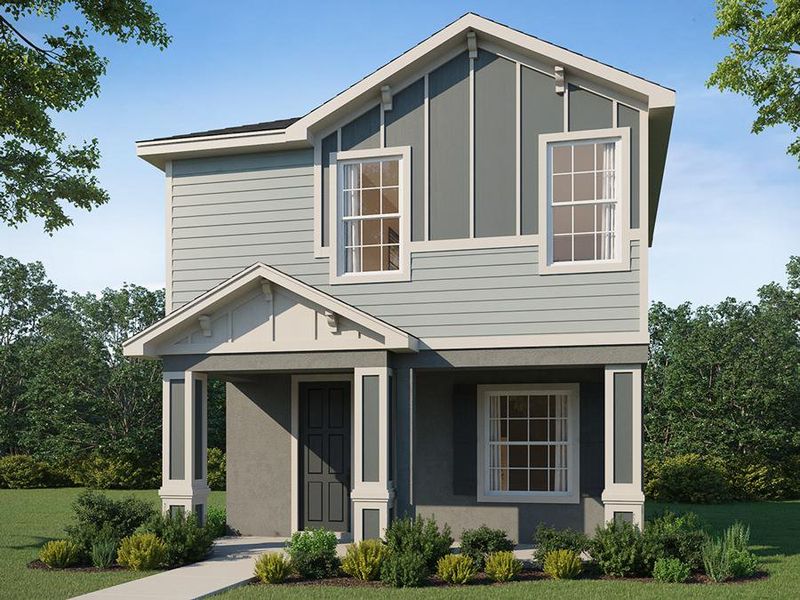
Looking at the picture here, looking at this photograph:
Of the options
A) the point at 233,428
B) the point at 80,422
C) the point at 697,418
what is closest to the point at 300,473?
the point at 233,428

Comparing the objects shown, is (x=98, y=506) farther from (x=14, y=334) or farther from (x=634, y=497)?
(x=14, y=334)

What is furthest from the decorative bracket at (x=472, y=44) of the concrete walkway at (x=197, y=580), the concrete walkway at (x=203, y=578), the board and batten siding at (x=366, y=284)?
the concrete walkway at (x=197, y=580)

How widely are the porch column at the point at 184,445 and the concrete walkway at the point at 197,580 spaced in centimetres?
93

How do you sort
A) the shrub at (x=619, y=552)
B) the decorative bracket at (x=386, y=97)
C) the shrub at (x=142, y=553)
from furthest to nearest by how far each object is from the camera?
the decorative bracket at (x=386, y=97) < the shrub at (x=142, y=553) < the shrub at (x=619, y=552)

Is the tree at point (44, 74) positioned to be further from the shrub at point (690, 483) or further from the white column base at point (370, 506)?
the shrub at point (690, 483)

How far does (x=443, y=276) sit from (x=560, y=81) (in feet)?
11.2

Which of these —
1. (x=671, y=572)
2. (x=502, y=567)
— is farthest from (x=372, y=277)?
(x=671, y=572)

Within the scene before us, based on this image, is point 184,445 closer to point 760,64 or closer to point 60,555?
point 60,555

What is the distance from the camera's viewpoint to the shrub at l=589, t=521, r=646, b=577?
11977 millimetres

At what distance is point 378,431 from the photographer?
44.0ft

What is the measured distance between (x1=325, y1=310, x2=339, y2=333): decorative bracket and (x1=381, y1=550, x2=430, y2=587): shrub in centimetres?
353

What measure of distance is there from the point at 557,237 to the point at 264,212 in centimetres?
480

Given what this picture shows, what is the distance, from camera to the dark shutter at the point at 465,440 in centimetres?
1540

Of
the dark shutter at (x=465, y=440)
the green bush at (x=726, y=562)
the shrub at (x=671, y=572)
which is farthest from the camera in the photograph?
the dark shutter at (x=465, y=440)
